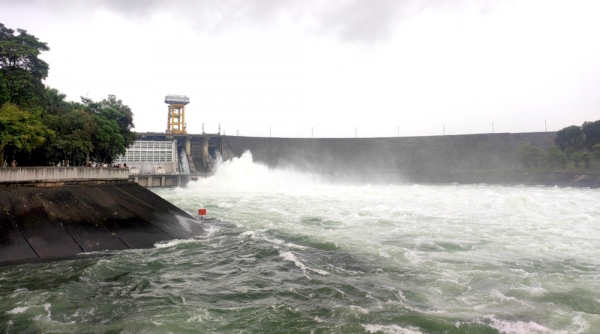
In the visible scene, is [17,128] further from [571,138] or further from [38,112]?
[571,138]

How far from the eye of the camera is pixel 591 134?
59000 mm

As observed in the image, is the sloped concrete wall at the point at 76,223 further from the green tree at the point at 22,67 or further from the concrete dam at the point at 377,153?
the concrete dam at the point at 377,153

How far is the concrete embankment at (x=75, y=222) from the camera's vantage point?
35.4ft

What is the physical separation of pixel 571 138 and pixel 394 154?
2777 cm

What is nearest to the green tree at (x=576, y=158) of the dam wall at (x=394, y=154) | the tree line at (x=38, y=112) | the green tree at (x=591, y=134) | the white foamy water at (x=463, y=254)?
the green tree at (x=591, y=134)

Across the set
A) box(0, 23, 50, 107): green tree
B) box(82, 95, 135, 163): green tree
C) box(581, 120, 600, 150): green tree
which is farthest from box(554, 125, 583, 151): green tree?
box(0, 23, 50, 107): green tree

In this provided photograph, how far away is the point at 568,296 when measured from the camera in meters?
8.19

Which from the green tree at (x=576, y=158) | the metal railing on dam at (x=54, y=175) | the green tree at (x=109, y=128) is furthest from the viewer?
the green tree at (x=576, y=158)

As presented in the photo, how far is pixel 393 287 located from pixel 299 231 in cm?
808

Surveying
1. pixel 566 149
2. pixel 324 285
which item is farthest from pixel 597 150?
pixel 324 285

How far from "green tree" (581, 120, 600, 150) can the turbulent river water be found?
52.6 metres

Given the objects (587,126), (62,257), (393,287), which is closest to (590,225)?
(393,287)

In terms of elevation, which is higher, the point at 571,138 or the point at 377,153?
the point at 571,138

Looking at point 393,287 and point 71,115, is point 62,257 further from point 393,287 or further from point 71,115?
point 71,115
